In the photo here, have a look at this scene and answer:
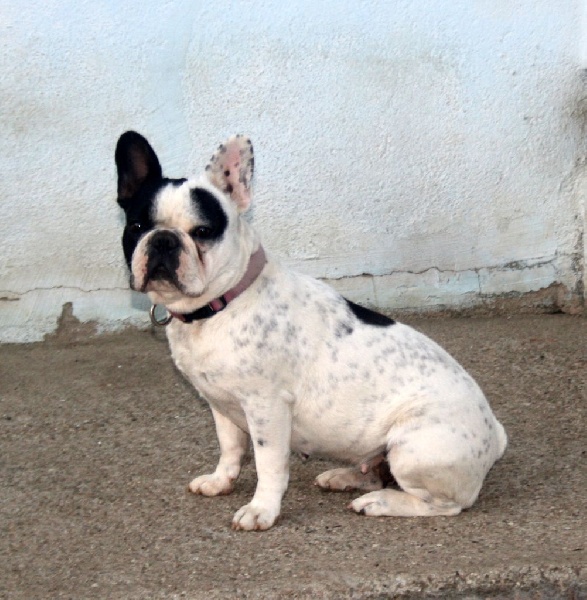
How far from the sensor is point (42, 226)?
643cm

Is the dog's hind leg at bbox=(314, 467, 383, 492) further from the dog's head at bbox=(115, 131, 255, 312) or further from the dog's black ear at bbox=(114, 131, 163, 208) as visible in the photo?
the dog's black ear at bbox=(114, 131, 163, 208)

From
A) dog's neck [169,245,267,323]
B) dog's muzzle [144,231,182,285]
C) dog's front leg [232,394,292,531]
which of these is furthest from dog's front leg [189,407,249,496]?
dog's muzzle [144,231,182,285]

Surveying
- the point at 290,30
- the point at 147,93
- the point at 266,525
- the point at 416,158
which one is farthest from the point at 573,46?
the point at 266,525

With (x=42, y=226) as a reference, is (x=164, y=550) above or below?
below

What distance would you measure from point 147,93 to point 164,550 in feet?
10.8

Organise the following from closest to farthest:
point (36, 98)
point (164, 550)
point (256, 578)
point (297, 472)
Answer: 1. point (256, 578)
2. point (164, 550)
3. point (297, 472)
4. point (36, 98)

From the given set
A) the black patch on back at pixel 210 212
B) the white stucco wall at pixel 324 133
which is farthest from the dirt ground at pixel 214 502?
the black patch on back at pixel 210 212

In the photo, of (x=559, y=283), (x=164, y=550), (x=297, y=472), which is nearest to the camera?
(x=164, y=550)

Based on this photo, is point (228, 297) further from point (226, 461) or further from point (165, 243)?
point (226, 461)

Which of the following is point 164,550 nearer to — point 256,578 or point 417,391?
point 256,578

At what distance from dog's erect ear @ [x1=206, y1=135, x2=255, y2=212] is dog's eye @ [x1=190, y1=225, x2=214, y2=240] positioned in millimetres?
264

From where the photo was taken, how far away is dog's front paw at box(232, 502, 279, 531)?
4047mm

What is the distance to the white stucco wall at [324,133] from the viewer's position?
6293 millimetres

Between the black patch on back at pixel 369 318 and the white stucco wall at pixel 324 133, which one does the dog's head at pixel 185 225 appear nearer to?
the black patch on back at pixel 369 318
